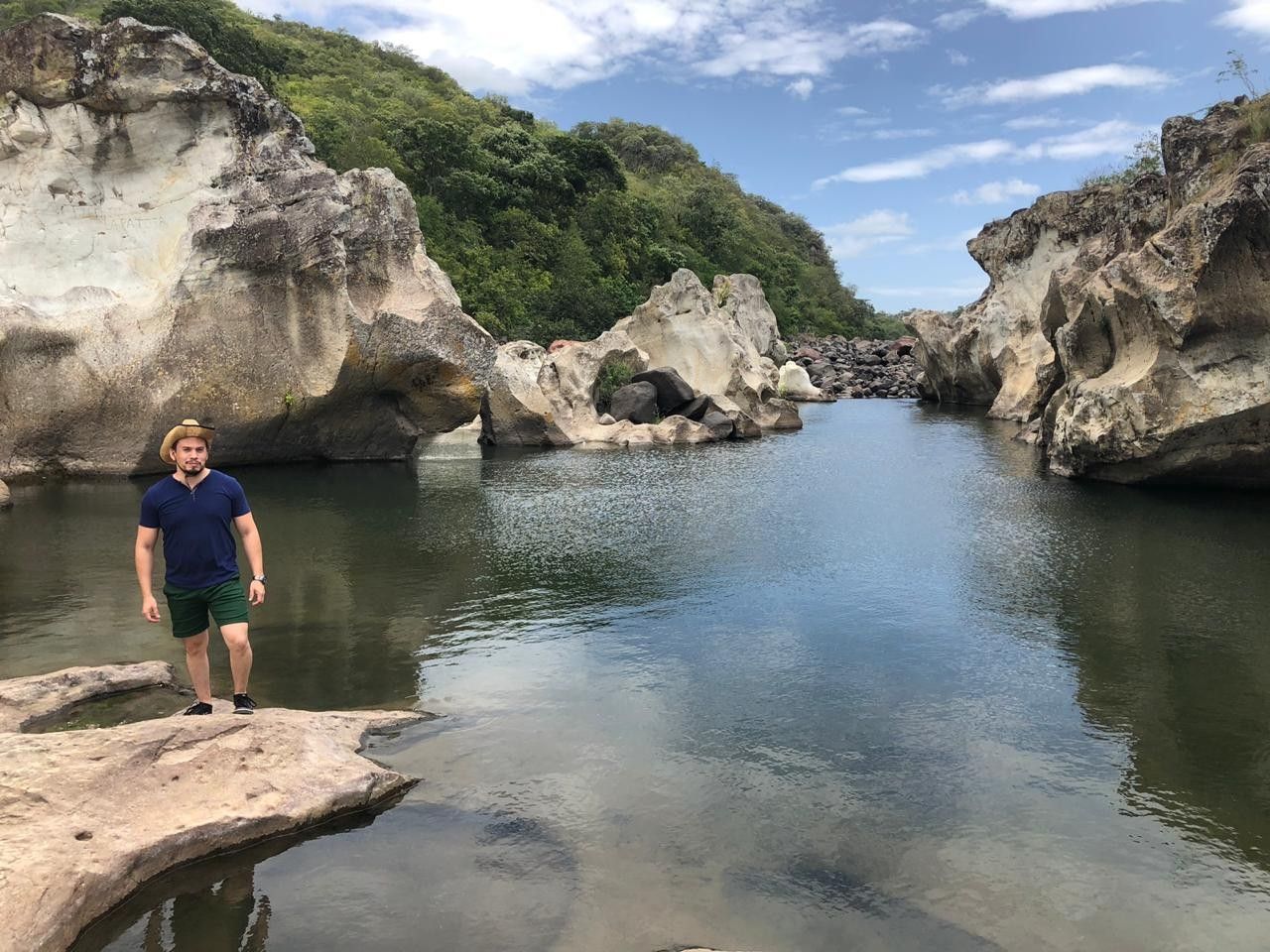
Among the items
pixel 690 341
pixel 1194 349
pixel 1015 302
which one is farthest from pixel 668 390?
pixel 1194 349

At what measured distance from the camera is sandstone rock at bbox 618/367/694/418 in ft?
99.8

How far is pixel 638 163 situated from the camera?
85625 millimetres

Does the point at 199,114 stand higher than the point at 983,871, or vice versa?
the point at 199,114

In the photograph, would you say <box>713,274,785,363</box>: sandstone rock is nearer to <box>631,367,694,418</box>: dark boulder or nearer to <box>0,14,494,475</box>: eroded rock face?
<box>631,367,694,418</box>: dark boulder

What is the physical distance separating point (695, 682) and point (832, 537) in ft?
20.5

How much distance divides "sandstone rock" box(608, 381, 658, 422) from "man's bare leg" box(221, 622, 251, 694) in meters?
23.2

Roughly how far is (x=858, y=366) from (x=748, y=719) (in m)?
54.1

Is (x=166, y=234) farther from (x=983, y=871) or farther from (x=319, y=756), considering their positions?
(x=983, y=871)

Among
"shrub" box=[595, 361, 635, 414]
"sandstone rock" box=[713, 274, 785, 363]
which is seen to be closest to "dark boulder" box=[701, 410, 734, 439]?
"shrub" box=[595, 361, 635, 414]

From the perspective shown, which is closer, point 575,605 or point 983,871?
point 983,871

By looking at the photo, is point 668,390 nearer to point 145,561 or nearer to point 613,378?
point 613,378

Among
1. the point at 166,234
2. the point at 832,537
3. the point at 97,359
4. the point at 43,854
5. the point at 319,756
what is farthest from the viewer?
the point at 166,234

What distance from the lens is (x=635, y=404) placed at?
96.2ft

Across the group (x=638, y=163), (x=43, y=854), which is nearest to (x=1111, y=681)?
(x=43, y=854)
